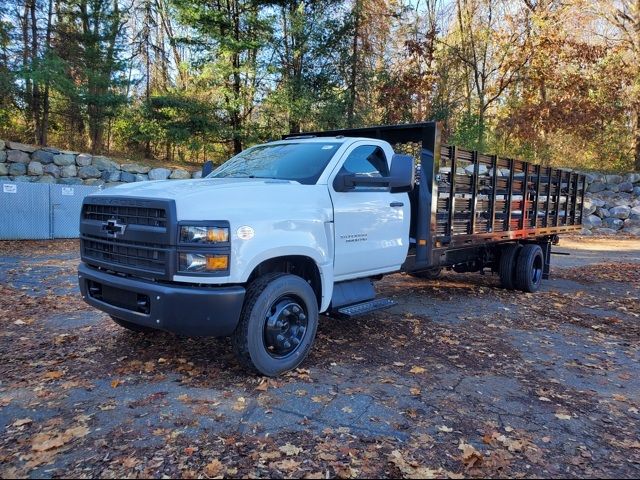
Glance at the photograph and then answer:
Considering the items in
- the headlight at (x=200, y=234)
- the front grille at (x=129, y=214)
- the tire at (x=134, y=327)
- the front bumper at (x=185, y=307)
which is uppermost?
the front grille at (x=129, y=214)

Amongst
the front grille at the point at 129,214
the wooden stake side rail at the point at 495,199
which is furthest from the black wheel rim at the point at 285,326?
the wooden stake side rail at the point at 495,199

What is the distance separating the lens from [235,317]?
155 inches

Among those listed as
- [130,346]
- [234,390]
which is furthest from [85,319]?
[234,390]

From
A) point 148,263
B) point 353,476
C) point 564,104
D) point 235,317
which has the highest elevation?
point 564,104

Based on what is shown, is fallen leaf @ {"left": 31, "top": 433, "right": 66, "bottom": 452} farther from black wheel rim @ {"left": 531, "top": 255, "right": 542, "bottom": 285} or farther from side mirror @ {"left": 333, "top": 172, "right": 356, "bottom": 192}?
black wheel rim @ {"left": 531, "top": 255, "right": 542, "bottom": 285}

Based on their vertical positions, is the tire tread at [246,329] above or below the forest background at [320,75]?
below

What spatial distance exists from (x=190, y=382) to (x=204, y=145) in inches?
591

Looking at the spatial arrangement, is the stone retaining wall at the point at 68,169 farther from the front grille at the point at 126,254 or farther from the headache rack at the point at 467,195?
the front grille at the point at 126,254

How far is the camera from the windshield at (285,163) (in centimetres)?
503

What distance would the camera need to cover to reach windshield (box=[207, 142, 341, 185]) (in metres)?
5.03

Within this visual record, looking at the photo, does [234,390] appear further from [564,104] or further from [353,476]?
[564,104]

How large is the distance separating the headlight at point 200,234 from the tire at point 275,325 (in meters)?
0.60

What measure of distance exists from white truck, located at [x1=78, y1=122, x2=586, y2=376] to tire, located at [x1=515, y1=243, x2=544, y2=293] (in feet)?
7.90

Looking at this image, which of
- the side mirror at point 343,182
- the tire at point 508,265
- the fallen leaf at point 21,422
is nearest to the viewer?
the fallen leaf at point 21,422
